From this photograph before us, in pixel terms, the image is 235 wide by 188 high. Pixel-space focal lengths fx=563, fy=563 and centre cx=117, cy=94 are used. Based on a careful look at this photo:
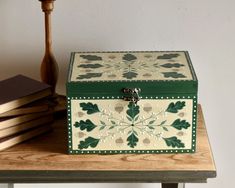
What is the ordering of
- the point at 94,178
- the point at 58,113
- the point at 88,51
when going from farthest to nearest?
the point at 88,51 < the point at 58,113 < the point at 94,178

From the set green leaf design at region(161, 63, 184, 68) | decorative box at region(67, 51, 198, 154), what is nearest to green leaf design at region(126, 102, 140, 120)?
decorative box at region(67, 51, 198, 154)

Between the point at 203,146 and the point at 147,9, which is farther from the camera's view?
the point at 147,9

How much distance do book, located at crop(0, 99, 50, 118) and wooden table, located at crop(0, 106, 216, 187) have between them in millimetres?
75

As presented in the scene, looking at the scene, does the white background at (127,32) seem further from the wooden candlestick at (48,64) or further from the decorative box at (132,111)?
the decorative box at (132,111)

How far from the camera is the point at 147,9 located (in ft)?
4.26

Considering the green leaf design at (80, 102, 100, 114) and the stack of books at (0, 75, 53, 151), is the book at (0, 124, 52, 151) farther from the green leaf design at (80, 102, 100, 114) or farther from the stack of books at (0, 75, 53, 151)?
the green leaf design at (80, 102, 100, 114)

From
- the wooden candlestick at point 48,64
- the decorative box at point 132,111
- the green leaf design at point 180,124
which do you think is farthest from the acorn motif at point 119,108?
the wooden candlestick at point 48,64

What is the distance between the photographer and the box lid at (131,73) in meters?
1.03

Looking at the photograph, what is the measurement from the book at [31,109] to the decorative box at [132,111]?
0.32 feet

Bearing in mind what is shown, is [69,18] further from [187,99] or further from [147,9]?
[187,99]

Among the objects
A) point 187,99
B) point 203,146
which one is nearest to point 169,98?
point 187,99

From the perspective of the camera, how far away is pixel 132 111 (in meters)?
1.04

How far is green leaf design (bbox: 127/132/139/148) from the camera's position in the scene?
106 centimetres

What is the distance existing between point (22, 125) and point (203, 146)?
0.36 metres
